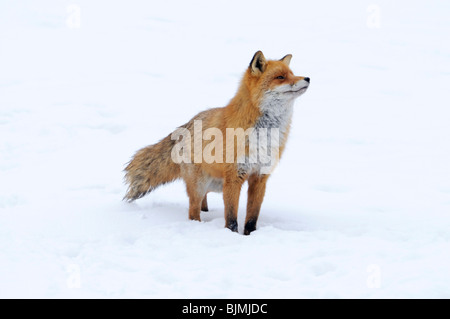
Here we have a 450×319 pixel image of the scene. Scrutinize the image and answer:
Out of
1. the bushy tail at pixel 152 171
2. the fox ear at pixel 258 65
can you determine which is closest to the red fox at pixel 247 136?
the fox ear at pixel 258 65

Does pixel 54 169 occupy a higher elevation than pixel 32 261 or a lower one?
lower

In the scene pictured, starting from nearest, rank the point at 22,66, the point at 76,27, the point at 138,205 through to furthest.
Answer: the point at 138,205, the point at 22,66, the point at 76,27

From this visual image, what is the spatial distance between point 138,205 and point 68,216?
0.88 metres

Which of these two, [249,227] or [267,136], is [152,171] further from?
[267,136]

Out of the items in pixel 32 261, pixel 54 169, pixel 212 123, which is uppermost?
pixel 212 123

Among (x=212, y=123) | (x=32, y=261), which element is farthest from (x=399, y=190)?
(x=32, y=261)

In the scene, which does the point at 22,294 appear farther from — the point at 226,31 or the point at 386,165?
the point at 226,31

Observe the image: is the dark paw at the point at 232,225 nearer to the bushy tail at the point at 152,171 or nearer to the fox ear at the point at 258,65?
→ the bushy tail at the point at 152,171

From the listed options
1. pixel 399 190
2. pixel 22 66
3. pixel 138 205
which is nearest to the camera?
pixel 138 205

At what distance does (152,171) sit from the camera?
641cm

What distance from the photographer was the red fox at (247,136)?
18.0ft

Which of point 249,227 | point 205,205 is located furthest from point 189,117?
point 249,227

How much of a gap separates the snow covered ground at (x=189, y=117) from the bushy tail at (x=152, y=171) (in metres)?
0.25

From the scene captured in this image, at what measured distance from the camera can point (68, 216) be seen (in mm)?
5883
